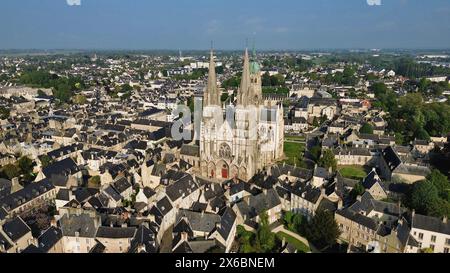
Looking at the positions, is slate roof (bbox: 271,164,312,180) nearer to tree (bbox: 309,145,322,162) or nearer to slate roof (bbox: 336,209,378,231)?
tree (bbox: 309,145,322,162)

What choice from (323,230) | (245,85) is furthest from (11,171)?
(323,230)

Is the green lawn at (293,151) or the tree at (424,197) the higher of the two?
the tree at (424,197)

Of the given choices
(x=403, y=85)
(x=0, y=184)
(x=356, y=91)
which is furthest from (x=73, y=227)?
(x=403, y=85)

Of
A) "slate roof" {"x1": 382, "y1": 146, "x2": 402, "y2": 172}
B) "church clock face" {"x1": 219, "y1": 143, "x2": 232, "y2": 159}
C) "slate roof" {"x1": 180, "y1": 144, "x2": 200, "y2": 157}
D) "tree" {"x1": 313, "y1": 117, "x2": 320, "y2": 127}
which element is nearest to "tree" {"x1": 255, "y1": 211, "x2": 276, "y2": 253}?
"church clock face" {"x1": 219, "y1": 143, "x2": 232, "y2": 159}

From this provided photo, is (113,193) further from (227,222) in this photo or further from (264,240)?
(264,240)

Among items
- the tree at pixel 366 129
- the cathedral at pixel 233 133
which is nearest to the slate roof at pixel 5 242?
the cathedral at pixel 233 133

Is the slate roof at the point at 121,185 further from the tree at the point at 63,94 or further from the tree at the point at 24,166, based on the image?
the tree at the point at 63,94

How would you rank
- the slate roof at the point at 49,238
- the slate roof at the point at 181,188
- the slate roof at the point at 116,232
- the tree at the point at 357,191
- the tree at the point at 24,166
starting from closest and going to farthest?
the slate roof at the point at 49,238 → the slate roof at the point at 116,232 → the slate roof at the point at 181,188 → the tree at the point at 357,191 → the tree at the point at 24,166
